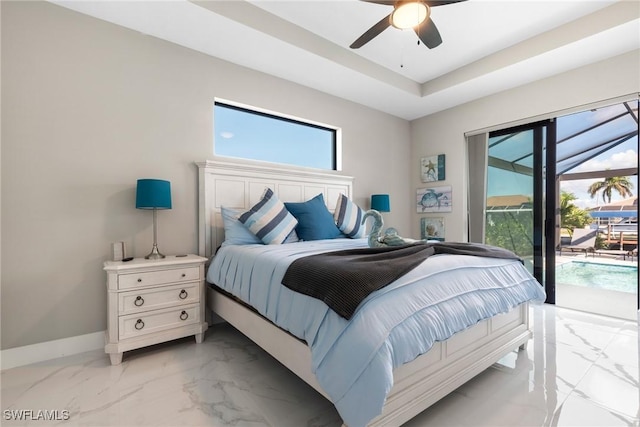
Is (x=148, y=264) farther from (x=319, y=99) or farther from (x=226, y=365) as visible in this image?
(x=319, y=99)

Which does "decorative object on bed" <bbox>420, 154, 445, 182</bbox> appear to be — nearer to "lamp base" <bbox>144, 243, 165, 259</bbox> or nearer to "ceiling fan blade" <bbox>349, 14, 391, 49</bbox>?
"ceiling fan blade" <bbox>349, 14, 391, 49</bbox>

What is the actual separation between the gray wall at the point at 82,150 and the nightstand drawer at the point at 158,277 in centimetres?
44

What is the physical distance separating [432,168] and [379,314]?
150 inches

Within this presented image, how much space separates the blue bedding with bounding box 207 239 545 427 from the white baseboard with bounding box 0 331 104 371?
1.37 metres

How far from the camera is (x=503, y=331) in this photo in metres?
2.00

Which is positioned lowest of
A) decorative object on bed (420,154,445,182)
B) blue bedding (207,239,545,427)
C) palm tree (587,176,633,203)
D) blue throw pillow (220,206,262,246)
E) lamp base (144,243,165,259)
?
blue bedding (207,239,545,427)

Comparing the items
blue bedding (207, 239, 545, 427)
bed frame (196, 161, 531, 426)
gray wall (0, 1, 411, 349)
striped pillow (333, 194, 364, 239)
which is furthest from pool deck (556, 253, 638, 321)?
gray wall (0, 1, 411, 349)

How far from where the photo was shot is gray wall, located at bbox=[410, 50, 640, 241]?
2.96 meters

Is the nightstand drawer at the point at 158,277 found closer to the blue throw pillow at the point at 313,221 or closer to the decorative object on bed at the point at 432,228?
the blue throw pillow at the point at 313,221

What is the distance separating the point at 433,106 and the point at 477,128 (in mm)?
692

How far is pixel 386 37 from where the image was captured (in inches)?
117

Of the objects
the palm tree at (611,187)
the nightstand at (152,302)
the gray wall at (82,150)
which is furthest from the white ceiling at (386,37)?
the nightstand at (152,302)

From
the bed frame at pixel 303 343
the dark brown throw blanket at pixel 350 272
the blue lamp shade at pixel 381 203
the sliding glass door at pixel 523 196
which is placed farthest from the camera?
the blue lamp shade at pixel 381 203

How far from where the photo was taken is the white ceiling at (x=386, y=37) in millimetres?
2443
